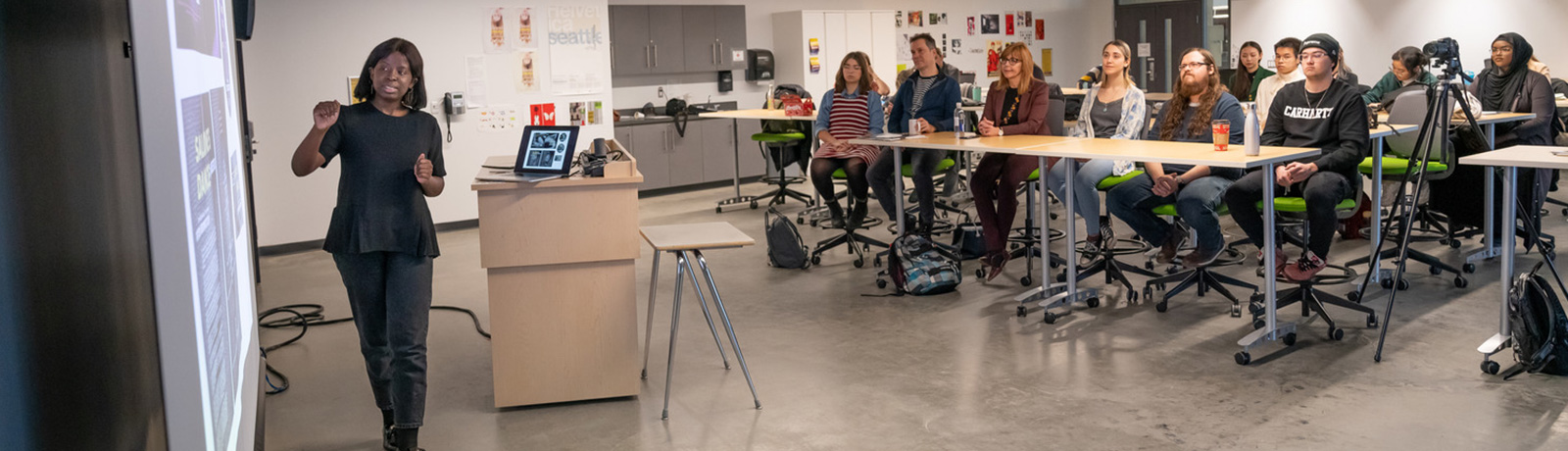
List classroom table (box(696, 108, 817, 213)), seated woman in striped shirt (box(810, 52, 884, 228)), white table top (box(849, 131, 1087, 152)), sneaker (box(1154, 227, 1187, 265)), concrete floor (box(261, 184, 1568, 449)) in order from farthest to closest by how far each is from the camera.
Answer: classroom table (box(696, 108, 817, 213)) < seated woman in striped shirt (box(810, 52, 884, 228)) < sneaker (box(1154, 227, 1187, 265)) < white table top (box(849, 131, 1087, 152)) < concrete floor (box(261, 184, 1568, 449))

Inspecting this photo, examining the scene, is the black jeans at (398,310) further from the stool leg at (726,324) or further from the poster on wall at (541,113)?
the poster on wall at (541,113)

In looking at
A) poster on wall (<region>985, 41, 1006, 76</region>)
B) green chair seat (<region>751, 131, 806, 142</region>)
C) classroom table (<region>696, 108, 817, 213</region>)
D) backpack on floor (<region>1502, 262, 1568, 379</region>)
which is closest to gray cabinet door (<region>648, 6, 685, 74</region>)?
classroom table (<region>696, 108, 817, 213</region>)

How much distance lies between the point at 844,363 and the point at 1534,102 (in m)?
4.71

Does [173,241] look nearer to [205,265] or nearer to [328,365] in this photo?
[205,265]

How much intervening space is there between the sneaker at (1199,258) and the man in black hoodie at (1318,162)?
0.59 ft

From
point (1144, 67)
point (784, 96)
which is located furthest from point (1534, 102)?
point (1144, 67)

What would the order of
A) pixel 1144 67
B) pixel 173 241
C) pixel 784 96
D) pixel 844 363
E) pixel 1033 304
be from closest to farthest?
pixel 173 241 < pixel 844 363 < pixel 1033 304 < pixel 784 96 < pixel 1144 67

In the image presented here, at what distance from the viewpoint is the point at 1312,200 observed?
15.9ft

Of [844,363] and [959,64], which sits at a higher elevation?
[959,64]

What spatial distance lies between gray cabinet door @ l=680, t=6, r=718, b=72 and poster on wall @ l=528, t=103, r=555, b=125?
89.8 inches

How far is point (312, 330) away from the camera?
5480 mm

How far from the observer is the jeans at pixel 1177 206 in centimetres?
499

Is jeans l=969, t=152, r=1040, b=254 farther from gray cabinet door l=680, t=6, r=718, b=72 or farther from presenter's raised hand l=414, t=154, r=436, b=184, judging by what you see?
gray cabinet door l=680, t=6, r=718, b=72

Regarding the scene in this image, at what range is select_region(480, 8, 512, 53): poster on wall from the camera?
8.44 m
